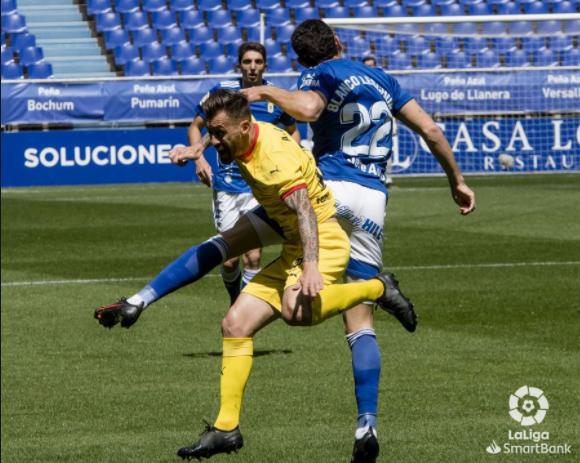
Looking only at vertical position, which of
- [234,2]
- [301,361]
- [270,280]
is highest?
[270,280]

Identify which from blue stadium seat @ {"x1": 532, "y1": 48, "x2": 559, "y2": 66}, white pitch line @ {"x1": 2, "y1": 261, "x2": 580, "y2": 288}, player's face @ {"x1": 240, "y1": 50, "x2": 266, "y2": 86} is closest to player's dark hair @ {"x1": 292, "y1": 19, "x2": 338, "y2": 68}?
player's face @ {"x1": 240, "y1": 50, "x2": 266, "y2": 86}

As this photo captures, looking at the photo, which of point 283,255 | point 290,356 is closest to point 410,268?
point 290,356

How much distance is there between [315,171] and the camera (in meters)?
7.37

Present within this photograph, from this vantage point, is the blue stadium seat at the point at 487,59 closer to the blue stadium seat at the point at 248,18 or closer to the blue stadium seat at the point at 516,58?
the blue stadium seat at the point at 516,58

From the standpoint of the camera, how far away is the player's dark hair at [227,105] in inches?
270

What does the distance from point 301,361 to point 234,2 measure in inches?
939

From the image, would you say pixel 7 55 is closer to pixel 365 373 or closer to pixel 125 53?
pixel 125 53

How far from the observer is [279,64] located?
105 feet

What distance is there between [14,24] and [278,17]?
6.36 m

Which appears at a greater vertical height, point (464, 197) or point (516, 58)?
point (464, 197)

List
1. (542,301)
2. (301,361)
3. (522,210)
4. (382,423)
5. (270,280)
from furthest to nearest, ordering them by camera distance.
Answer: (522,210) < (542,301) < (301,361) < (382,423) < (270,280)

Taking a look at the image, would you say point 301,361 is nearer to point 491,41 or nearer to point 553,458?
point 553,458

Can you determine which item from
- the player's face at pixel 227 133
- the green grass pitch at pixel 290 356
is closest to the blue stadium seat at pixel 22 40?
the green grass pitch at pixel 290 356

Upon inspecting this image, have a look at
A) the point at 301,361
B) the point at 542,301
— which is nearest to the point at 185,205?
the point at 542,301
